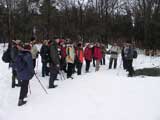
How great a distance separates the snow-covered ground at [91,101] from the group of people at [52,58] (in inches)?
24.4

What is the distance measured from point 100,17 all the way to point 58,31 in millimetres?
7387

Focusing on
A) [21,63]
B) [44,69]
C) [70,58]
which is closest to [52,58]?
[21,63]

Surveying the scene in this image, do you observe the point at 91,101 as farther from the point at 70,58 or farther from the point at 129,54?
the point at 129,54

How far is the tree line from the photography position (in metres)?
45.2

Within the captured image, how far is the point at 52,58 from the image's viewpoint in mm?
11531

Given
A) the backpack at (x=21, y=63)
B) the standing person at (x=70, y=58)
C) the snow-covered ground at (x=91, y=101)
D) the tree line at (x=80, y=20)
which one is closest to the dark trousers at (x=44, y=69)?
the standing person at (x=70, y=58)

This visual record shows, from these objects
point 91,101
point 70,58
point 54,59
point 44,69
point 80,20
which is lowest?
point 91,101

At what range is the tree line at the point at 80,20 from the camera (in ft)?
148

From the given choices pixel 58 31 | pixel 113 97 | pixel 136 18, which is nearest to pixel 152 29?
pixel 136 18

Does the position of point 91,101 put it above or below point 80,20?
below

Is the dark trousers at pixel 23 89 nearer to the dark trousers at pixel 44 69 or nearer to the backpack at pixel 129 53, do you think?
the dark trousers at pixel 44 69

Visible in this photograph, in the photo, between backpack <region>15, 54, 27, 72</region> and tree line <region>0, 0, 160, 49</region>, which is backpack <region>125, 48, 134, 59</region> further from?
tree line <region>0, 0, 160, 49</region>

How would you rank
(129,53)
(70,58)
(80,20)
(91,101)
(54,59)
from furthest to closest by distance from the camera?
(80,20) → (129,53) → (70,58) → (54,59) → (91,101)

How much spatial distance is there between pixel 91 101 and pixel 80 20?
4305cm
